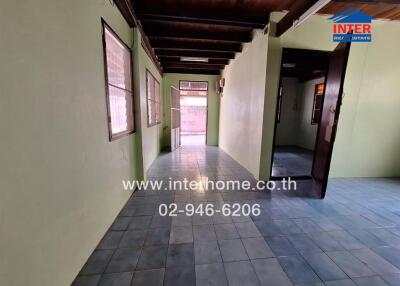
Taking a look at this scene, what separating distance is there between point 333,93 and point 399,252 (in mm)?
2037

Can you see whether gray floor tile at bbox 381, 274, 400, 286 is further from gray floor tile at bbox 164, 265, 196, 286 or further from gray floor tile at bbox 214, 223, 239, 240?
gray floor tile at bbox 164, 265, 196, 286

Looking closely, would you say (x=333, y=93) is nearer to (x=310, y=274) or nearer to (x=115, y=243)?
(x=310, y=274)

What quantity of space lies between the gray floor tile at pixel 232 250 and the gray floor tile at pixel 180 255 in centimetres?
30

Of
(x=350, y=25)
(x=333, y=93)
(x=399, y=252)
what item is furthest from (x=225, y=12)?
(x=399, y=252)

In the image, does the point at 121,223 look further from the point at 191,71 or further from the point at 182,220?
the point at 191,71

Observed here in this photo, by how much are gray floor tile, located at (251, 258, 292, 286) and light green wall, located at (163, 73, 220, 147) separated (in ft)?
18.6

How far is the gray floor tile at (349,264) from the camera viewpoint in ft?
4.96

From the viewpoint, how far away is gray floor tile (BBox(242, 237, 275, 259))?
1691mm

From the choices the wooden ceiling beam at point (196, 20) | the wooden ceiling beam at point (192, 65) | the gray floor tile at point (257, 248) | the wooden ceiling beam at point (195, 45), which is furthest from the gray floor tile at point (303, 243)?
the wooden ceiling beam at point (192, 65)

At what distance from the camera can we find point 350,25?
325 centimetres

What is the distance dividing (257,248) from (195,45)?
4240 millimetres

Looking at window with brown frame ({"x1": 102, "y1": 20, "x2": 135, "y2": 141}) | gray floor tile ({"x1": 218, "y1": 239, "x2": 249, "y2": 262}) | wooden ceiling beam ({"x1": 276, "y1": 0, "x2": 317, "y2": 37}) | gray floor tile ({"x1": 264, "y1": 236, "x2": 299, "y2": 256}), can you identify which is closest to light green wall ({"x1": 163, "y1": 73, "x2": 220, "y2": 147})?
window with brown frame ({"x1": 102, "y1": 20, "x2": 135, "y2": 141})

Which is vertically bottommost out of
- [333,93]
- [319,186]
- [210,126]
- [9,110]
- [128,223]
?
[128,223]

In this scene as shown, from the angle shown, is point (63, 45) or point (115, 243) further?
point (115, 243)
